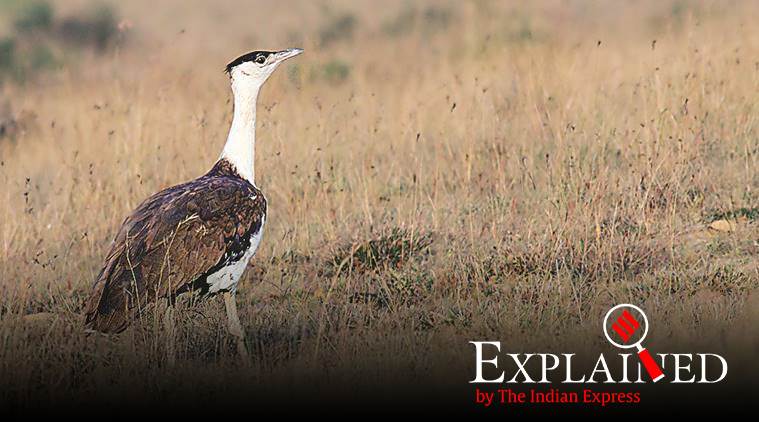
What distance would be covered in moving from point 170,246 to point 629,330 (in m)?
2.55

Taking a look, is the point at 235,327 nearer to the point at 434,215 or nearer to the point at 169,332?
the point at 169,332

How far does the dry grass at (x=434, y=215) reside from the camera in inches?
248

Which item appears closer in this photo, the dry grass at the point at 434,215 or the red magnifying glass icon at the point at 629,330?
the red magnifying glass icon at the point at 629,330

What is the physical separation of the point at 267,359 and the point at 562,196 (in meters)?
2.61

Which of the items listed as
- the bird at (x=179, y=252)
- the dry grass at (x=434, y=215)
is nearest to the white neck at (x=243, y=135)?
the bird at (x=179, y=252)

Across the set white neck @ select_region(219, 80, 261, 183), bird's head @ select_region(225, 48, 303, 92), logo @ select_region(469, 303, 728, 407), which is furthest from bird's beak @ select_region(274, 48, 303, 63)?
logo @ select_region(469, 303, 728, 407)

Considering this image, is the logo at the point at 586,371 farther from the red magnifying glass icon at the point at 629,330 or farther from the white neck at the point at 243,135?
the white neck at the point at 243,135

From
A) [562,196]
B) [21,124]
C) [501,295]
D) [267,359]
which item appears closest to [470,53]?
[21,124]

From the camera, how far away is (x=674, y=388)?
5648mm

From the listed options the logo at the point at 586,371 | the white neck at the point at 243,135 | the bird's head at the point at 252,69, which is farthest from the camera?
the bird's head at the point at 252,69

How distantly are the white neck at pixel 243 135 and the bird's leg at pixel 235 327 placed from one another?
0.79 metres

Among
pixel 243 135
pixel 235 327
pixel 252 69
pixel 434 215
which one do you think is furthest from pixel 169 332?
pixel 434 215

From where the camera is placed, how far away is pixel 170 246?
6117 millimetres

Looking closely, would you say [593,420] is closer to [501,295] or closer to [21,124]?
[501,295]
